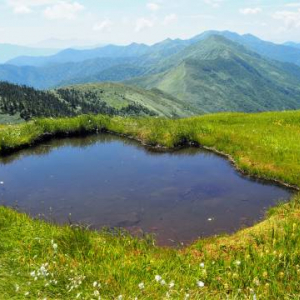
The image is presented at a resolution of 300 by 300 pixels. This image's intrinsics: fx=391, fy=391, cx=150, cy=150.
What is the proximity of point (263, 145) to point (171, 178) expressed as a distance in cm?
740

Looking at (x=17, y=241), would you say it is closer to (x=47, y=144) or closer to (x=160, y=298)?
(x=160, y=298)

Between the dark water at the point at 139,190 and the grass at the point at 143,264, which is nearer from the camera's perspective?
the grass at the point at 143,264

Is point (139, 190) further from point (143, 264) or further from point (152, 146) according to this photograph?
point (143, 264)

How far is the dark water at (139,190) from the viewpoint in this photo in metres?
14.9

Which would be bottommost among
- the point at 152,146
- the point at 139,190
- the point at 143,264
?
the point at 139,190

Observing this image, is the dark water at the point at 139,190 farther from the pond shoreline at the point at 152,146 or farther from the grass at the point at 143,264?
the grass at the point at 143,264

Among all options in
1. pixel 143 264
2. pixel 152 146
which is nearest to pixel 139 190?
pixel 152 146

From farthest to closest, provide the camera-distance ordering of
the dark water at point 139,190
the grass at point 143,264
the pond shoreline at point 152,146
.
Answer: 1. the pond shoreline at point 152,146
2. the dark water at point 139,190
3. the grass at point 143,264

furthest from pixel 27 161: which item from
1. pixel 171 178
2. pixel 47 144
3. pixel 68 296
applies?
pixel 68 296

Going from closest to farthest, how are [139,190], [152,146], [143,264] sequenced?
1. [143,264]
2. [139,190]
3. [152,146]

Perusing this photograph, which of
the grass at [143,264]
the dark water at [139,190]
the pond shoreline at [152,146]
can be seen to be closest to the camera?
the grass at [143,264]

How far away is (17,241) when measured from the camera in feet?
34.8

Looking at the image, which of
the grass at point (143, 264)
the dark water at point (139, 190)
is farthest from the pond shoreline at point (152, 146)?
the grass at point (143, 264)

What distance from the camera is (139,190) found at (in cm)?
1808
